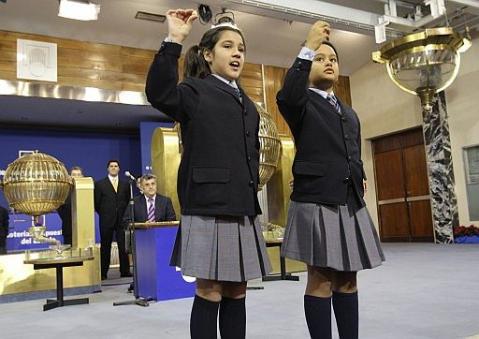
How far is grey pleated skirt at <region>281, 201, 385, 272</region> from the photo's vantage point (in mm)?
1619

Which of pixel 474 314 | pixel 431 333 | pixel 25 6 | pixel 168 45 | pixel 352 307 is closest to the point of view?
pixel 168 45

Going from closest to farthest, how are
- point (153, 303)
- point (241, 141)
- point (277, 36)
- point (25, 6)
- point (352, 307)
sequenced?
point (241, 141), point (352, 307), point (153, 303), point (25, 6), point (277, 36)

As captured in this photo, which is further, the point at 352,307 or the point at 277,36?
the point at 277,36

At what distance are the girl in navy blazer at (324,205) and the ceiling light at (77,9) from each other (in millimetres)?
5181

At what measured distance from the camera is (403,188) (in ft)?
31.6

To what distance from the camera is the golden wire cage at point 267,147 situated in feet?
13.7

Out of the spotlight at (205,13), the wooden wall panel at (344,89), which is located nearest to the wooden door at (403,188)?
the wooden wall panel at (344,89)

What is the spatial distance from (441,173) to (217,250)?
813 cm

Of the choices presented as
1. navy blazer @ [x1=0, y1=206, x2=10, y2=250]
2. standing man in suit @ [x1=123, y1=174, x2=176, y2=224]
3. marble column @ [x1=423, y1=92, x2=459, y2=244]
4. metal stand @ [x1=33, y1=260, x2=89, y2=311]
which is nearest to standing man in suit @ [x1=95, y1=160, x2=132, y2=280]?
navy blazer @ [x1=0, y1=206, x2=10, y2=250]

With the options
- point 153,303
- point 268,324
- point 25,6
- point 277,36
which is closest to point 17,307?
point 153,303

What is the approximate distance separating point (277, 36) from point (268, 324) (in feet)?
22.1

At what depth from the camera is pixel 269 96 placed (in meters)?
9.27

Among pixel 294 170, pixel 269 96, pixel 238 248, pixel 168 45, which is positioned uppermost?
pixel 269 96

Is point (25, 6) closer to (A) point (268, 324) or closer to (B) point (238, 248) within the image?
(A) point (268, 324)
